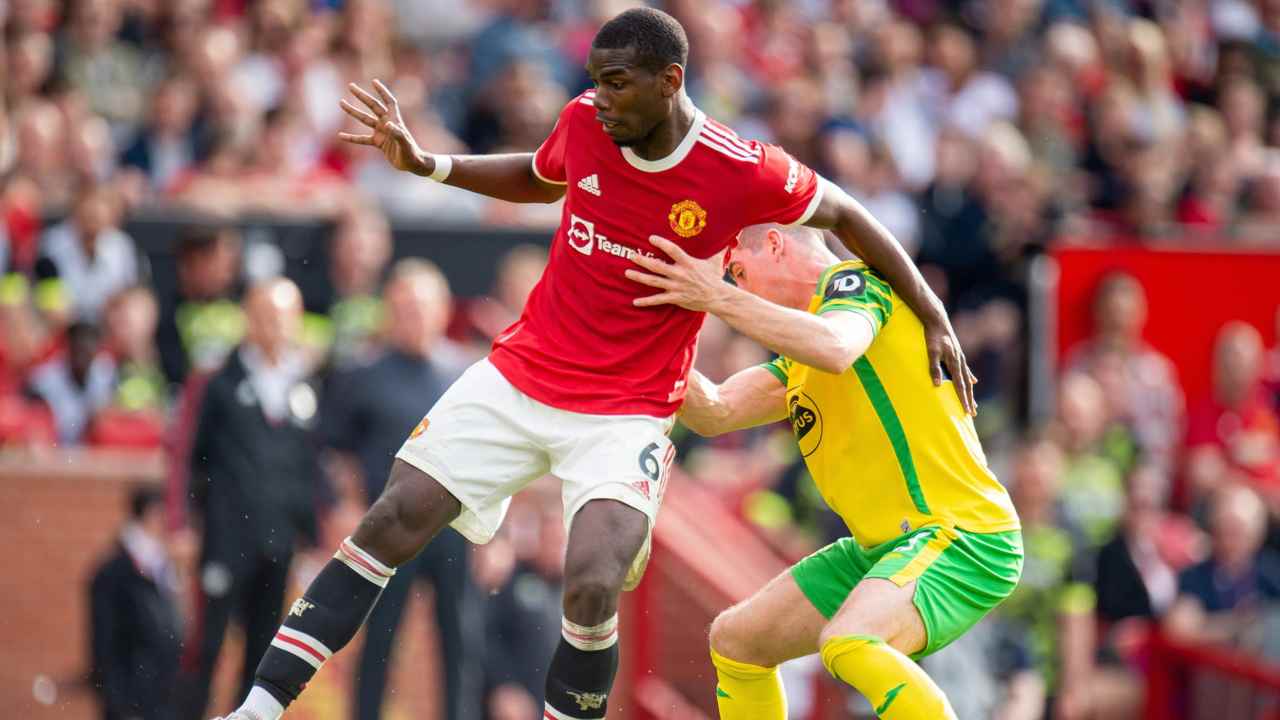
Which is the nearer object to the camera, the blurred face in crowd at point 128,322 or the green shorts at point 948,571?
the green shorts at point 948,571

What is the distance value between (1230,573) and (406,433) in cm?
540

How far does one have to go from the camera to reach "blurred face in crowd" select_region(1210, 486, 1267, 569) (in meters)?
11.7

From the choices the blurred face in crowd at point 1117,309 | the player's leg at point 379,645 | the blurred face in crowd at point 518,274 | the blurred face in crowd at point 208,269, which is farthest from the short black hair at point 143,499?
the blurred face in crowd at point 1117,309

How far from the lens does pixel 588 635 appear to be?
611 centimetres

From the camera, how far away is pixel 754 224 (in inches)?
251

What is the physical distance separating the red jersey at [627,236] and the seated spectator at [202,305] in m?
4.64

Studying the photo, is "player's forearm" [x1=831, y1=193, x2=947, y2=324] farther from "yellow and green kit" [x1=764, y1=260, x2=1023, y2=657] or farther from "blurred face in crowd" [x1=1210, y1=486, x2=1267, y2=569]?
"blurred face in crowd" [x1=1210, y1=486, x2=1267, y2=569]

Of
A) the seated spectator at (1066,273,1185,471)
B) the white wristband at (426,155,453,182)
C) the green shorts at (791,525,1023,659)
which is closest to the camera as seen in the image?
the green shorts at (791,525,1023,659)

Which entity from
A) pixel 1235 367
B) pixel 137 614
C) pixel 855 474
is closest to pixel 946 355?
pixel 855 474

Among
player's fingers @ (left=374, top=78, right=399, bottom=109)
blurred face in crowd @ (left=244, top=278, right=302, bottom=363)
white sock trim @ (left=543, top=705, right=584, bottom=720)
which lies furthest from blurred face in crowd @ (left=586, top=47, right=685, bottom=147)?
blurred face in crowd @ (left=244, top=278, right=302, bottom=363)

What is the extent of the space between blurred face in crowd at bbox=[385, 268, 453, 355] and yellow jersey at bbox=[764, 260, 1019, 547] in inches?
140

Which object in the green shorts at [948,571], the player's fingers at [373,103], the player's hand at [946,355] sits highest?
the player's fingers at [373,103]

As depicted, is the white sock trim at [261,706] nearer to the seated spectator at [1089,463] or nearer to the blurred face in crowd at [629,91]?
the blurred face in crowd at [629,91]

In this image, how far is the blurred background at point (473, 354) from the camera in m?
9.84
